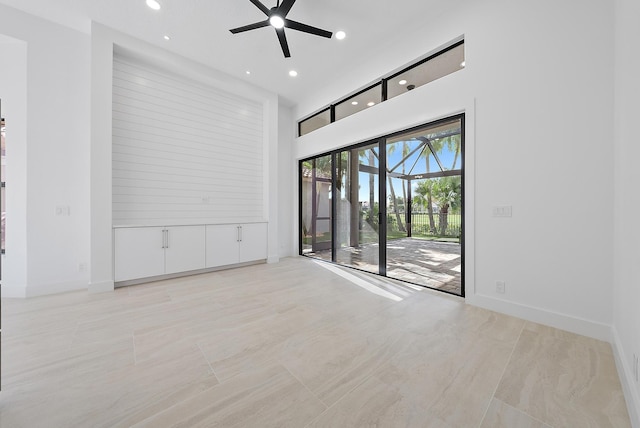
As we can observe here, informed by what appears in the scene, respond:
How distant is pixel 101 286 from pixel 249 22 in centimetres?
408

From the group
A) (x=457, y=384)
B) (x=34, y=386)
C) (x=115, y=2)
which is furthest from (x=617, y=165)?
(x=115, y=2)

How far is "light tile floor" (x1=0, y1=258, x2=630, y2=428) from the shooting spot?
53.0 inches

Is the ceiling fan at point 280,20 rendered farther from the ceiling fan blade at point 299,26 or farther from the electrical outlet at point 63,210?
the electrical outlet at point 63,210

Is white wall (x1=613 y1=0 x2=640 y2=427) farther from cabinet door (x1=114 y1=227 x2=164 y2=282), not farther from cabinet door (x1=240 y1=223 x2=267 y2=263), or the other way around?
cabinet door (x1=114 y1=227 x2=164 y2=282)

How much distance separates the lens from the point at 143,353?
6.25 feet

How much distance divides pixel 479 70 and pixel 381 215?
226 cm

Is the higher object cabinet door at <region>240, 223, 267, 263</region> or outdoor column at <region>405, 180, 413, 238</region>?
outdoor column at <region>405, 180, 413, 238</region>

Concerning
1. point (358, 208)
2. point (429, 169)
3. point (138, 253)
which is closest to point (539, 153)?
point (429, 169)

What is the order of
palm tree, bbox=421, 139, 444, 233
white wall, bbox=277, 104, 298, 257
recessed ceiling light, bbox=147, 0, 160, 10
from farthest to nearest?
white wall, bbox=277, 104, 298, 257 < palm tree, bbox=421, 139, 444, 233 < recessed ceiling light, bbox=147, 0, 160, 10

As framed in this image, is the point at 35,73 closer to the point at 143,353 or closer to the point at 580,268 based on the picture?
the point at 143,353

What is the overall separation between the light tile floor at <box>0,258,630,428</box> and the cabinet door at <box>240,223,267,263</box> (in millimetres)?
1873

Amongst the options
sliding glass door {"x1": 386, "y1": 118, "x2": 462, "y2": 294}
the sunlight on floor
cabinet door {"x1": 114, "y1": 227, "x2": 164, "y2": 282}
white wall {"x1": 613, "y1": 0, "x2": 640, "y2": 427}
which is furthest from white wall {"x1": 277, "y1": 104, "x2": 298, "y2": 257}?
white wall {"x1": 613, "y1": 0, "x2": 640, "y2": 427}

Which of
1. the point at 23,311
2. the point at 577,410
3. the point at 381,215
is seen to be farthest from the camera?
the point at 381,215

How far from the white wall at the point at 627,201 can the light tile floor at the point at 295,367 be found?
0.60ft
